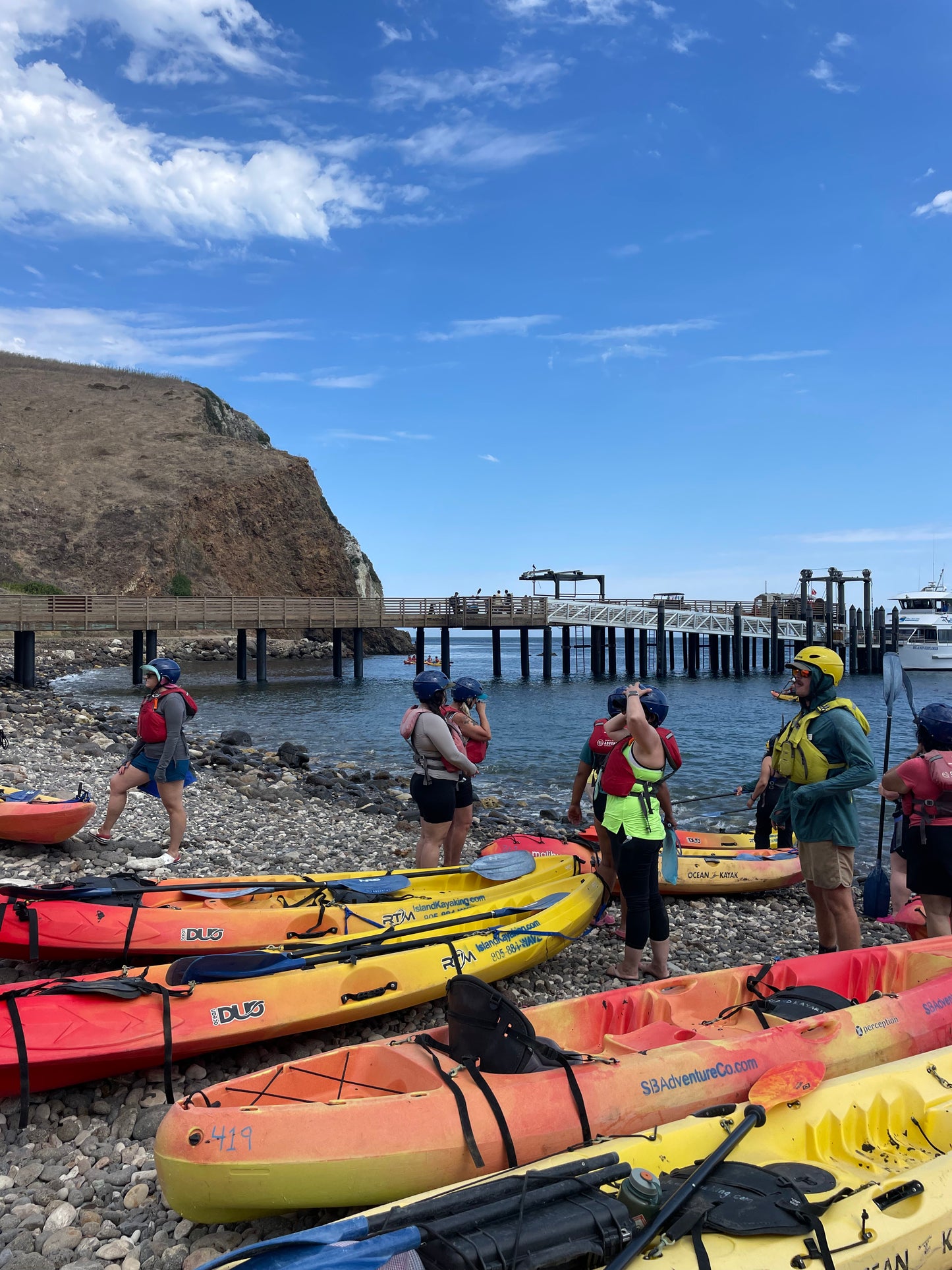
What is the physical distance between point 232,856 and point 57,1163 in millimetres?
5917

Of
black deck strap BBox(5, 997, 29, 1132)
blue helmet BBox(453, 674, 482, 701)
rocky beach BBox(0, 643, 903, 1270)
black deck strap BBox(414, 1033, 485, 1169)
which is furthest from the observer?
blue helmet BBox(453, 674, 482, 701)

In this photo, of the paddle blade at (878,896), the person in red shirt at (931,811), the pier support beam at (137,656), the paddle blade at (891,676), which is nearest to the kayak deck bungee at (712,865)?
the paddle blade at (878,896)

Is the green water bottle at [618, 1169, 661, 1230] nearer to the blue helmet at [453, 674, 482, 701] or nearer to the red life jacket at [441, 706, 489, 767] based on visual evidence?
the red life jacket at [441, 706, 489, 767]

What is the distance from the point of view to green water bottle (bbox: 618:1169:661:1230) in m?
2.91

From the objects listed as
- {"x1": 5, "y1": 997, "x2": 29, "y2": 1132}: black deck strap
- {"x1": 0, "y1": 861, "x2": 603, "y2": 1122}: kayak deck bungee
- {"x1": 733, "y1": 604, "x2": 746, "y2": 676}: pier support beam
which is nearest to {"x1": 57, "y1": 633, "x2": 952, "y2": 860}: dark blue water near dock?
{"x1": 733, "y1": 604, "x2": 746, "y2": 676}: pier support beam

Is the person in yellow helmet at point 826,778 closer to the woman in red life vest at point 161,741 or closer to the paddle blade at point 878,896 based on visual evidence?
the paddle blade at point 878,896

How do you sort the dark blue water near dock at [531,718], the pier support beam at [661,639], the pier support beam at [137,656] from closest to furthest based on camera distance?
1. the dark blue water near dock at [531,718]
2. the pier support beam at [137,656]
3. the pier support beam at [661,639]

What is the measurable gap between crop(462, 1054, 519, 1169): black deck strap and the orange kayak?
5.72 metres

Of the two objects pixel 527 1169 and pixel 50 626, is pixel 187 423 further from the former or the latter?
pixel 527 1169

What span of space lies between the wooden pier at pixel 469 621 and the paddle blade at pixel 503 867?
2390 centimetres

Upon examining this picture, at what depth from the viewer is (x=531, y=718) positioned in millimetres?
30875

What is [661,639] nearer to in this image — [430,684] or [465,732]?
[465,732]

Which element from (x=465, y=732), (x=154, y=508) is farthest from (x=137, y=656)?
(x=465, y=732)

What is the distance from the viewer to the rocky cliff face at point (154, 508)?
185 feet
